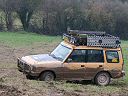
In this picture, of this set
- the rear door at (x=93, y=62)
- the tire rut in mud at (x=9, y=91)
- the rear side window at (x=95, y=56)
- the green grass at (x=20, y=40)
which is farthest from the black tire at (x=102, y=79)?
the green grass at (x=20, y=40)

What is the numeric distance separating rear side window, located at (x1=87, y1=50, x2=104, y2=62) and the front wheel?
1834 millimetres

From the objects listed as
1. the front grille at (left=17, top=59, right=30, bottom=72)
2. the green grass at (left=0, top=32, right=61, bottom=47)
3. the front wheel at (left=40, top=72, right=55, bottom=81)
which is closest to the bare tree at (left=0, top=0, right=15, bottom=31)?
the green grass at (left=0, top=32, right=61, bottom=47)

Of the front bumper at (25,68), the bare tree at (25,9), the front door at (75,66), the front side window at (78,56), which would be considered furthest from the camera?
the bare tree at (25,9)

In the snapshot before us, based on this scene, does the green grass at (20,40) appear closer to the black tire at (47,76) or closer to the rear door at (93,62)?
the rear door at (93,62)

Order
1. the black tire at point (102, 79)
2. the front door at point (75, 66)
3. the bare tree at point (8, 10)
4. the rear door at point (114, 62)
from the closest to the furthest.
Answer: the front door at point (75, 66) → the black tire at point (102, 79) → the rear door at point (114, 62) → the bare tree at point (8, 10)

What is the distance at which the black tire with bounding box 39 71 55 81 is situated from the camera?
53.4 ft

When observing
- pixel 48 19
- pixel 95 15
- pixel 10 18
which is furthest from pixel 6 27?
pixel 95 15

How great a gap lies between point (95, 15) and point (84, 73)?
43199 millimetres

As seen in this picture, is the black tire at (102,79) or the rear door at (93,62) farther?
the black tire at (102,79)

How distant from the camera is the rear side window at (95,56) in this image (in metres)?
17.4

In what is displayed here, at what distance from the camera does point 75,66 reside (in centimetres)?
1694

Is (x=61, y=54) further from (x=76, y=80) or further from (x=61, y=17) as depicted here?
(x=61, y=17)

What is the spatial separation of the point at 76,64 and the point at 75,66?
3.8 inches

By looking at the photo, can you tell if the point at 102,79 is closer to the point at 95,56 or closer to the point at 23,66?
the point at 95,56
